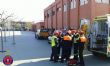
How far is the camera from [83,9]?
33562mm

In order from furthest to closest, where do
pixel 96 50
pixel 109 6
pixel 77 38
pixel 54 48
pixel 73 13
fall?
1. pixel 73 13
2. pixel 109 6
3. pixel 96 50
4. pixel 54 48
5. pixel 77 38

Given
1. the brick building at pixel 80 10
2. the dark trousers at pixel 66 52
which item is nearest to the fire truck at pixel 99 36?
the dark trousers at pixel 66 52

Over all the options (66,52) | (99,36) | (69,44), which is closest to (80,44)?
(69,44)

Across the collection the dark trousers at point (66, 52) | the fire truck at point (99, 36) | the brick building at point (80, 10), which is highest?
the brick building at point (80, 10)

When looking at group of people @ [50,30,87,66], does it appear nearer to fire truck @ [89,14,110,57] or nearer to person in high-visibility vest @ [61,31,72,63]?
person in high-visibility vest @ [61,31,72,63]

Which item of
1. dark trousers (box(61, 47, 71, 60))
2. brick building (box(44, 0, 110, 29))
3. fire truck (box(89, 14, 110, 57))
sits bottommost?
dark trousers (box(61, 47, 71, 60))

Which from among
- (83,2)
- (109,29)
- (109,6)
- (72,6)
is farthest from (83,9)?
(109,29)

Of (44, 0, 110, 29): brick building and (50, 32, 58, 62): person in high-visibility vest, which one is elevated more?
(44, 0, 110, 29): brick building

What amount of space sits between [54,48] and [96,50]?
281 cm

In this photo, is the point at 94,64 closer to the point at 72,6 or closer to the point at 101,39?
the point at 101,39

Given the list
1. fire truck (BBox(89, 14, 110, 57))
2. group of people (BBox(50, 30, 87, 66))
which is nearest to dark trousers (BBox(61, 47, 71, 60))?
group of people (BBox(50, 30, 87, 66))

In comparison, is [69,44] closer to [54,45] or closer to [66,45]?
[66,45]

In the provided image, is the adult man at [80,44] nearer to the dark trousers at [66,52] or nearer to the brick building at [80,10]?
the dark trousers at [66,52]

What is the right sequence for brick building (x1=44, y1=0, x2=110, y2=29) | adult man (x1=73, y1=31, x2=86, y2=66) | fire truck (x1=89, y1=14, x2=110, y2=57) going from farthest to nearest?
brick building (x1=44, y1=0, x2=110, y2=29) < fire truck (x1=89, y1=14, x2=110, y2=57) < adult man (x1=73, y1=31, x2=86, y2=66)
